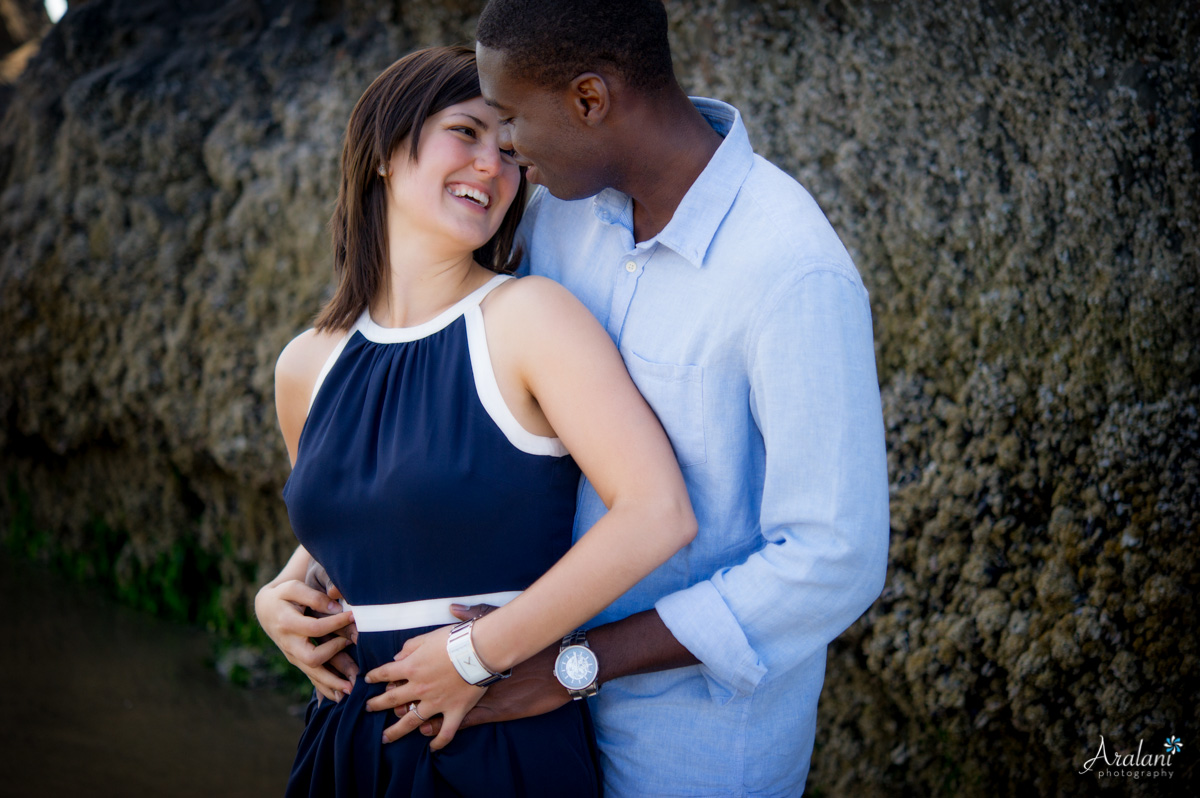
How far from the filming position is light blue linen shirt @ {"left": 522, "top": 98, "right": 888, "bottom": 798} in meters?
1.33

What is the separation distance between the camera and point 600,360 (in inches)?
57.9

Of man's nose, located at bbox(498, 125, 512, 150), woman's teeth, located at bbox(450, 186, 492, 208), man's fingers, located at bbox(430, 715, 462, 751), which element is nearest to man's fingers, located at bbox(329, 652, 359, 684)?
man's fingers, located at bbox(430, 715, 462, 751)

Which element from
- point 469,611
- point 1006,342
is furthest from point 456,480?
point 1006,342

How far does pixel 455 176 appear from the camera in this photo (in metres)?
1.70

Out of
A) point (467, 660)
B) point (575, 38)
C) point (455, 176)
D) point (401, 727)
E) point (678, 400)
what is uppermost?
point (575, 38)

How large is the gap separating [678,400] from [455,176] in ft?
2.04

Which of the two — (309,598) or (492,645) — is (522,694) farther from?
(309,598)

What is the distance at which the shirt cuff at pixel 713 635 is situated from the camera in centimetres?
138

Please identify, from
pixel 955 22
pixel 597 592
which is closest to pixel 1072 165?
pixel 955 22

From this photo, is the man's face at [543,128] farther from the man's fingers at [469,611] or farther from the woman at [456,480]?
the man's fingers at [469,611]

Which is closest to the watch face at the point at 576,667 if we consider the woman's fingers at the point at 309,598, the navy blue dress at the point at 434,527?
the navy blue dress at the point at 434,527

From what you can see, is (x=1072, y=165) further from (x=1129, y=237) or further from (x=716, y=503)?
(x=716, y=503)

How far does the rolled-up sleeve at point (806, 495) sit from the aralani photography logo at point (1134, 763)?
4.51ft

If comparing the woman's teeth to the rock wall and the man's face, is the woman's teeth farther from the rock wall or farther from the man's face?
the rock wall
